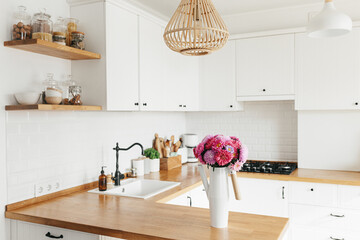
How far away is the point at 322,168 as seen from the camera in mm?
3688

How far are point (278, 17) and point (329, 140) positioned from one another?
1448 mm

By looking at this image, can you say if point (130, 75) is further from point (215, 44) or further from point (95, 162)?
point (215, 44)

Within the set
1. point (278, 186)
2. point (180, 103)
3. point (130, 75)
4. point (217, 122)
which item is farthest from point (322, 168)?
point (130, 75)

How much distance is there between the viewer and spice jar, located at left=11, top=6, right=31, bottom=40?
7.36 feet

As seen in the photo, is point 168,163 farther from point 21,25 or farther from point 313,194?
point 21,25

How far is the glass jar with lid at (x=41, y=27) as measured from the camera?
2.26 m

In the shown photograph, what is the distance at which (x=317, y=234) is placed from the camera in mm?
3236

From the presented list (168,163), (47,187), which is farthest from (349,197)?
(47,187)

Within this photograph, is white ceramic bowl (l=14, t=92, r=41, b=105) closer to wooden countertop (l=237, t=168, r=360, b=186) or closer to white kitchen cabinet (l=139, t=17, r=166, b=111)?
white kitchen cabinet (l=139, t=17, r=166, b=111)

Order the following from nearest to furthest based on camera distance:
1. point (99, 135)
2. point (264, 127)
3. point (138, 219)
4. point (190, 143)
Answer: point (138, 219)
point (99, 135)
point (264, 127)
point (190, 143)

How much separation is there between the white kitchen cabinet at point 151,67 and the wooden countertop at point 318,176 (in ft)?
3.85

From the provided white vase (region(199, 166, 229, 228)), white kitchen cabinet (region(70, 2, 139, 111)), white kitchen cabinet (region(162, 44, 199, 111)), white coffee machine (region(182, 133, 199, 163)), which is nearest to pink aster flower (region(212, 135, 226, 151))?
white vase (region(199, 166, 229, 228))

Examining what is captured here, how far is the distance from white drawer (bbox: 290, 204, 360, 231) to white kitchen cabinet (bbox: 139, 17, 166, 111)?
1665 mm

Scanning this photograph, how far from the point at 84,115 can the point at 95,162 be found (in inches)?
16.9
